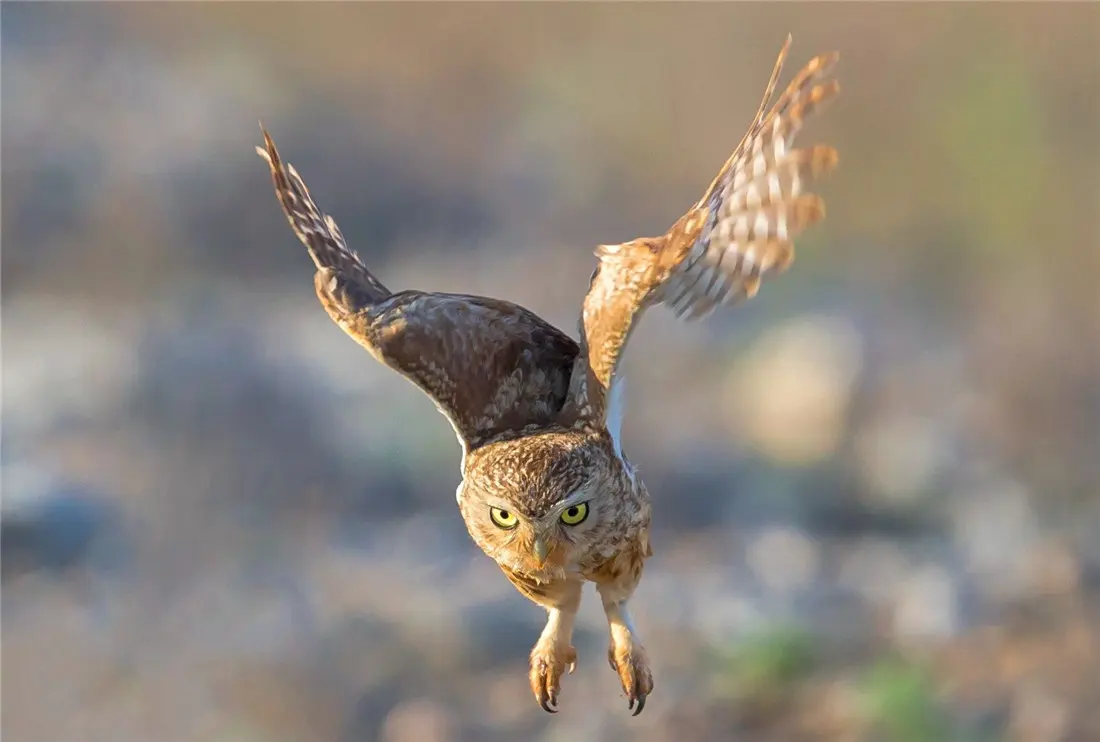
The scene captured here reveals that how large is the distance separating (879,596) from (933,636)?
11.5 inches

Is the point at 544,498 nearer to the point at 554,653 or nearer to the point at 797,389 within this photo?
the point at 554,653

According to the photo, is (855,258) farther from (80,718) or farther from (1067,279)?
(80,718)

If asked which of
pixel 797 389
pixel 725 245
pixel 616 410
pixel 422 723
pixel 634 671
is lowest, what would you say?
pixel 634 671

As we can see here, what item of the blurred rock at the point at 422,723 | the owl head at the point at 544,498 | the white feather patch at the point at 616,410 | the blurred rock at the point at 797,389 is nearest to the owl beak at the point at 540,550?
the owl head at the point at 544,498

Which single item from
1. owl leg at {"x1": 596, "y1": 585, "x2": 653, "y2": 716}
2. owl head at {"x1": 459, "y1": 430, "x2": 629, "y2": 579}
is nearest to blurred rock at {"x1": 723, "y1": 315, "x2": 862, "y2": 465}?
owl leg at {"x1": 596, "y1": 585, "x2": 653, "y2": 716}

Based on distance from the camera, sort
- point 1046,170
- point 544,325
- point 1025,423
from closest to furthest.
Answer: point 544,325, point 1046,170, point 1025,423

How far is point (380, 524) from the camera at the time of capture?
486cm

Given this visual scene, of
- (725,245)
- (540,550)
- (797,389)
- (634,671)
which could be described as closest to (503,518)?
(540,550)

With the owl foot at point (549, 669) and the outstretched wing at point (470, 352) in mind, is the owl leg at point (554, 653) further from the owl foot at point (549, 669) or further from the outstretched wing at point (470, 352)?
the outstretched wing at point (470, 352)

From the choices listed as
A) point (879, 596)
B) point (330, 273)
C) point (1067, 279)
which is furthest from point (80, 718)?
point (1067, 279)

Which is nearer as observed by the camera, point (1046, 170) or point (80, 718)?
point (1046, 170)

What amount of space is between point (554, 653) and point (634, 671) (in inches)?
4.0

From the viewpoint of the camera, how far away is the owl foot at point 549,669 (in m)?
1.44

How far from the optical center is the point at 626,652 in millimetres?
1423
